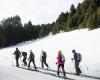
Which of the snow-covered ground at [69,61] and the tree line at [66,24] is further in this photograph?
the tree line at [66,24]

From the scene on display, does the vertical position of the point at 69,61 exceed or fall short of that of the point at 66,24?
it falls short

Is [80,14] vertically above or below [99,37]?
above

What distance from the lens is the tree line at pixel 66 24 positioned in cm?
7557

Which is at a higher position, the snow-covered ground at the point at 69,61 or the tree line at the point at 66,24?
the tree line at the point at 66,24

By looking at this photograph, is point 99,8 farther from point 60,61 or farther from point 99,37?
point 60,61

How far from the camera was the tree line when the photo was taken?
75.6 meters

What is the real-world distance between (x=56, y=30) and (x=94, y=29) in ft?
105

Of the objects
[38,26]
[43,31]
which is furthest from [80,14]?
[38,26]

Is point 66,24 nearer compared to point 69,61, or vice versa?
point 69,61

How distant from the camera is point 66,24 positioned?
95.6 m

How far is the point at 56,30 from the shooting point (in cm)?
9994

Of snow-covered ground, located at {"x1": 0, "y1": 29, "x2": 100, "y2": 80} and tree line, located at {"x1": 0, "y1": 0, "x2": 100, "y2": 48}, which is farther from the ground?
tree line, located at {"x1": 0, "y1": 0, "x2": 100, "y2": 48}

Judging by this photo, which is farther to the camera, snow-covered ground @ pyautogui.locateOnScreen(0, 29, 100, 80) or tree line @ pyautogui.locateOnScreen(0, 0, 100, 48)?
tree line @ pyautogui.locateOnScreen(0, 0, 100, 48)

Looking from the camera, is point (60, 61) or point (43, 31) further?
point (43, 31)
